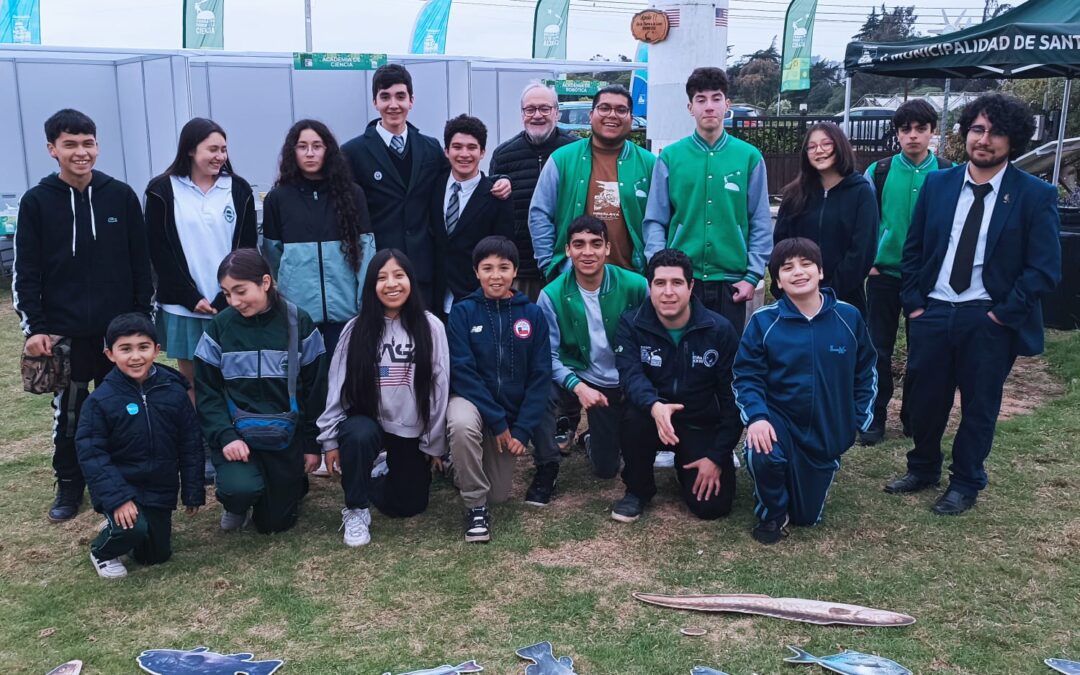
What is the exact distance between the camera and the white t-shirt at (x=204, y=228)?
13.9 ft

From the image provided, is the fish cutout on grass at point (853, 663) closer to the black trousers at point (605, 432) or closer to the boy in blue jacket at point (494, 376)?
the boy in blue jacket at point (494, 376)

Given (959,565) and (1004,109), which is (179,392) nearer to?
(959,565)

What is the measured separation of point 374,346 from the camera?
13.2ft

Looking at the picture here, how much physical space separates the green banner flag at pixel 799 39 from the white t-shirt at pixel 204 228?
66.1ft

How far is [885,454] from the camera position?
16.3ft

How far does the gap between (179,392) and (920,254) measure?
3.43 m

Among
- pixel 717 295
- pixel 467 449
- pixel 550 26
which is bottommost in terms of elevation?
pixel 467 449

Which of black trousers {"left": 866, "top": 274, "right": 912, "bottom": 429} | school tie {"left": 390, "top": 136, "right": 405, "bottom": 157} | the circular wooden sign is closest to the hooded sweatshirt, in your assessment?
school tie {"left": 390, "top": 136, "right": 405, "bottom": 157}

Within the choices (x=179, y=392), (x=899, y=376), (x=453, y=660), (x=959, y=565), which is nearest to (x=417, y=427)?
(x=179, y=392)

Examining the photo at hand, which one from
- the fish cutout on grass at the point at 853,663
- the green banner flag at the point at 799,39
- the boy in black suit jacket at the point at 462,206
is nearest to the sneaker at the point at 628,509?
the fish cutout on grass at the point at 853,663

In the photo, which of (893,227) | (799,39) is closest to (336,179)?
(893,227)

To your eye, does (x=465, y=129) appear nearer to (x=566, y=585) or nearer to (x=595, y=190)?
(x=595, y=190)

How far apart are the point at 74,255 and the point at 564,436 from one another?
2.71 meters

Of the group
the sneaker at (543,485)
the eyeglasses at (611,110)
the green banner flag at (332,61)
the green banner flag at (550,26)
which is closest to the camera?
the sneaker at (543,485)
